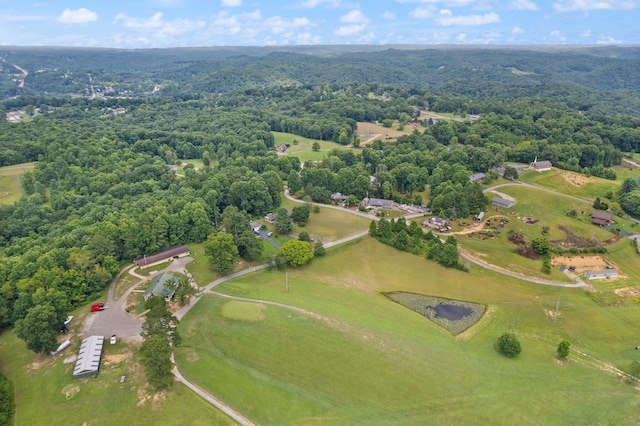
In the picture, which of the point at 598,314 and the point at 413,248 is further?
the point at 413,248

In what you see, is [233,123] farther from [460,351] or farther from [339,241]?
[460,351]

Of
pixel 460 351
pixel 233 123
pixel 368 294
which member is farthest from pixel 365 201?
pixel 233 123

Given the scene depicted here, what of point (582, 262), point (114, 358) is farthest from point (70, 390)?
point (582, 262)

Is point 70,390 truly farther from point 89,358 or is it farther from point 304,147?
point 304,147

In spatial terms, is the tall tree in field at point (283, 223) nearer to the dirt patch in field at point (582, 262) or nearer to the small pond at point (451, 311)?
the small pond at point (451, 311)

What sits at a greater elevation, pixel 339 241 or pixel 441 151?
pixel 441 151

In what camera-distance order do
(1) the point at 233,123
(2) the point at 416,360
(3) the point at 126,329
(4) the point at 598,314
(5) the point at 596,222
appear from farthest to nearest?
1. (1) the point at 233,123
2. (5) the point at 596,222
3. (4) the point at 598,314
4. (3) the point at 126,329
5. (2) the point at 416,360

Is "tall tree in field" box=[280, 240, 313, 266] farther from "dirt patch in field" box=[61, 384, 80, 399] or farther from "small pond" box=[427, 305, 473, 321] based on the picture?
"dirt patch in field" box=[61, 384, 80, 399]
